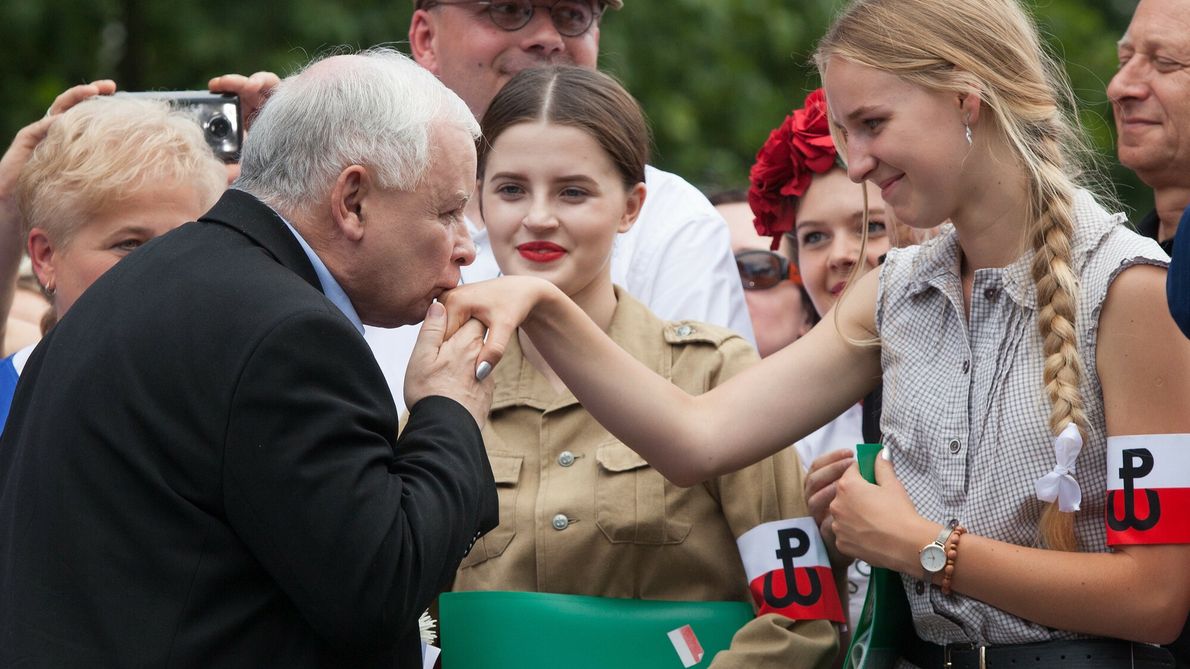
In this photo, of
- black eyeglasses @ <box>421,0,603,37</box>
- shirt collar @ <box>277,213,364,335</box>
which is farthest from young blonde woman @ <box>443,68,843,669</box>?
black eyeglasses @ <box>421,0,603,37</box>

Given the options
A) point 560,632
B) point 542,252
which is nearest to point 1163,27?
point 542,252

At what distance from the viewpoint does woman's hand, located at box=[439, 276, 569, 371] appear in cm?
282

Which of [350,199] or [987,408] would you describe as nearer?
[350,199]

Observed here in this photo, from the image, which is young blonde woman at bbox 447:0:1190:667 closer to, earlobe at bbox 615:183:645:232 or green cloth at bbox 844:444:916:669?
green cloth at bbox 844:444:916:669

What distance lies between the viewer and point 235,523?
93.0 inches

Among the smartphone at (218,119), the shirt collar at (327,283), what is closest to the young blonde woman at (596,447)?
the shirt collar at (327,283)

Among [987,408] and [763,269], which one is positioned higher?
[987,408]

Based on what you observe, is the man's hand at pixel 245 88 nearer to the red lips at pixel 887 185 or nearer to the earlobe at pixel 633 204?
the earlobe at pixel 633 204

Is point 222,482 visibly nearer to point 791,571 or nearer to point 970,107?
point 791,571

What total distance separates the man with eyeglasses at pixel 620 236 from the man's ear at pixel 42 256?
2.74 feet

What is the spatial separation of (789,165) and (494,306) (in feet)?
5.32

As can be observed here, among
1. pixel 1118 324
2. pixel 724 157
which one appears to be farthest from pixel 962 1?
pixel 724 157

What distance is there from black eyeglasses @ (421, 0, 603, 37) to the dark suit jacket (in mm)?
2378

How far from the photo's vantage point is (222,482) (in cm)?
236
